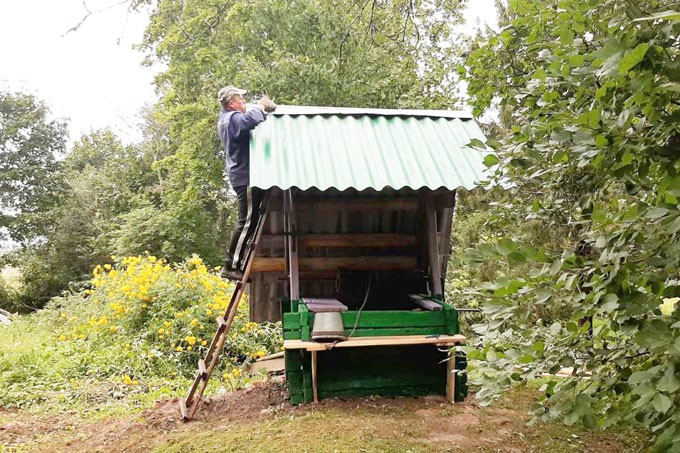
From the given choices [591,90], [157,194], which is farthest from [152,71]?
[591,90]

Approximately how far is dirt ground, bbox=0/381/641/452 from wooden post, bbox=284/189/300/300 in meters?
1.04

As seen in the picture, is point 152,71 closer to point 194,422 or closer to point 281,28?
point 281,28

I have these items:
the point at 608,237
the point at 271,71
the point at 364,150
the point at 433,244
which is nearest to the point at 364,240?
the point at 433,244

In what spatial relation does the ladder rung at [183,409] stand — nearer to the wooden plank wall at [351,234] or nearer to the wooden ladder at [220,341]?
the wooden ladder at [220,341]

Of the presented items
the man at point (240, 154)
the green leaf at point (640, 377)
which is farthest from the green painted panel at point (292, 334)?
the green leaf at point (640, 377)

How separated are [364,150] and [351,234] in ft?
3.66

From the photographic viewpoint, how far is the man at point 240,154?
4.38 meters

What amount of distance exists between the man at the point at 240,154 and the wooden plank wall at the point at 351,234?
30 cm

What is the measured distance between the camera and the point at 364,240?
16.7ft

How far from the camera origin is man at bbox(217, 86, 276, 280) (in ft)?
14.4

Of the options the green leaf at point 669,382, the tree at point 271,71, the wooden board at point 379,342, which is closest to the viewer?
the green leaf at point 669,382

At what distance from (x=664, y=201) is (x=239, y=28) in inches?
562

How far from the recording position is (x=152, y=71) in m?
16.8

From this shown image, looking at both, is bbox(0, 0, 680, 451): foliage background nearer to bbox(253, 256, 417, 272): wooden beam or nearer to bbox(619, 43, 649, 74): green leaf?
bbox(619, 43, 649, 74): green leaf
